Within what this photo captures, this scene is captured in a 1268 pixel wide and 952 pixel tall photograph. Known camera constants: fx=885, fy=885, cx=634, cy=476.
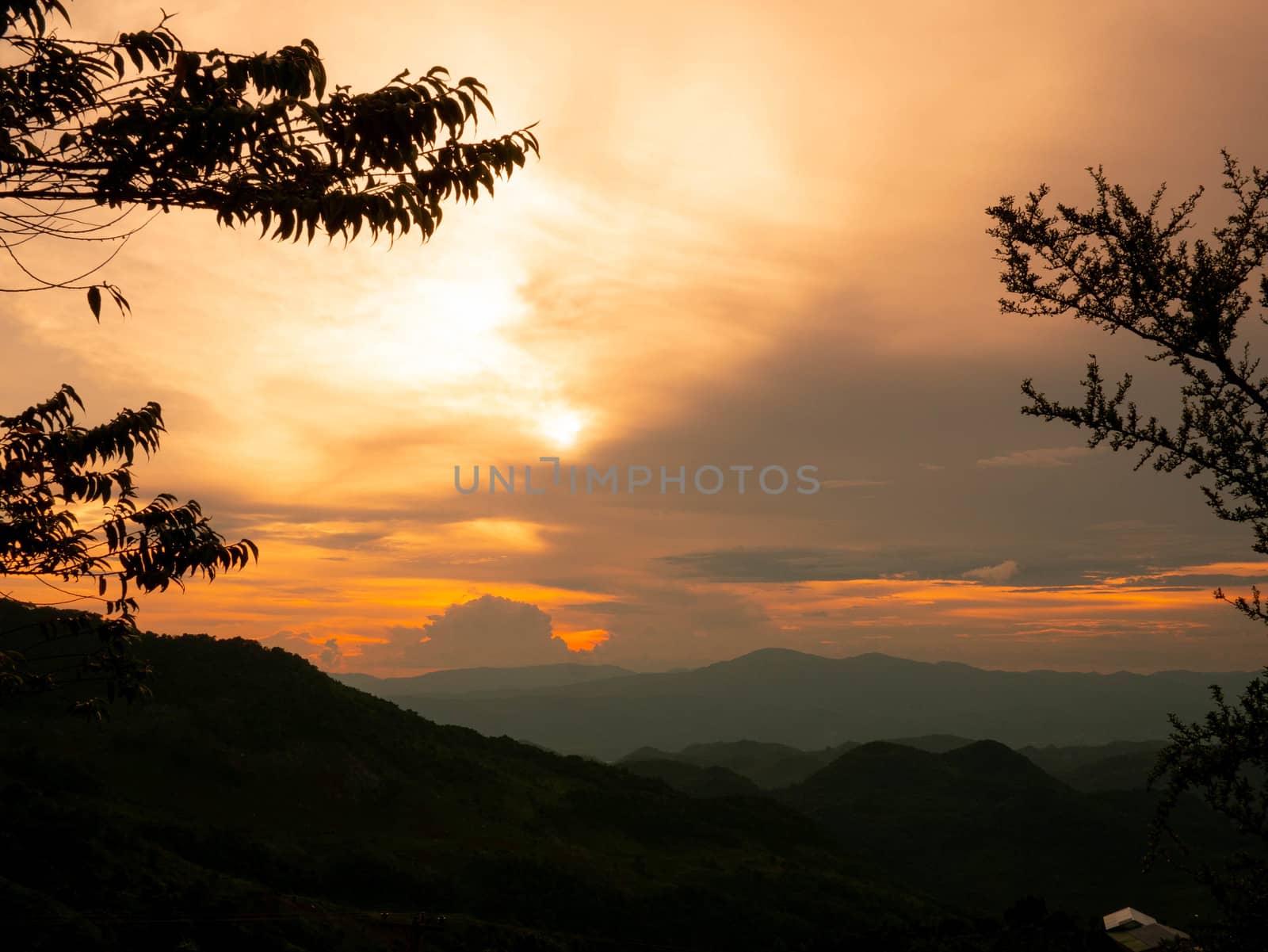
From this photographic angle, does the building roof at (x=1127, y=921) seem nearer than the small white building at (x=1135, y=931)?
No

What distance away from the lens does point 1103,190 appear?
16.4 m

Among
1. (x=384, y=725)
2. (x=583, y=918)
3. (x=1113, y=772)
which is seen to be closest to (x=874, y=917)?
(x=583, y=918)

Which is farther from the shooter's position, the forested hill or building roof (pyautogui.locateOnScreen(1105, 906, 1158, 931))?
building roof (pyautogui.locateOnScreen(1105, 906, 1158, 931))

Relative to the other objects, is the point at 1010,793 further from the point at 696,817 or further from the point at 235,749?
the point at 235,749

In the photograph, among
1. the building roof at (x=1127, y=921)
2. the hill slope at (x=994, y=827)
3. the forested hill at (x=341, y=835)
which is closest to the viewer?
the forested hill at (x=341, y=835)

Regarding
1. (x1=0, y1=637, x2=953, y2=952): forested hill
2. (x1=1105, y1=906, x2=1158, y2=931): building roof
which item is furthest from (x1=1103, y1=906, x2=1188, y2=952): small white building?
(x1=0, y1=637, x2=953, y2=952): forested hill

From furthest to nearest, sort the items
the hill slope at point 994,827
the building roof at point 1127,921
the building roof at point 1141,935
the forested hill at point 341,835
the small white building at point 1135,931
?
1. the hill slope at point 994,827
2. the building roof at point 1127,921
3. the small white building at point 1135,931
4. the building roof at point 1141,935
5. the forested hill at point 341,835

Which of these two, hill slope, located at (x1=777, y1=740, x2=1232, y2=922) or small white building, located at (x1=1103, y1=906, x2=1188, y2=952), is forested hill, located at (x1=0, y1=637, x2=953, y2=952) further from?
hill slope, located at (x1=777, y1=740, x2=1232, y2=922)

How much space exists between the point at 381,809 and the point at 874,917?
36.0 meters

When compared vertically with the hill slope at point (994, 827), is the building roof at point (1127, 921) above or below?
above

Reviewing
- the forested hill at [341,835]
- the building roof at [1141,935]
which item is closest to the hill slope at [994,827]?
the forested hill at [341,835]

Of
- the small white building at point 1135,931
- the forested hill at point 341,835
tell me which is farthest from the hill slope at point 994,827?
the small white building at point 1135,931

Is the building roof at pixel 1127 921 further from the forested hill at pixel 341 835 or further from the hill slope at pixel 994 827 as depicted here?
the hill slope at pixel 994 827

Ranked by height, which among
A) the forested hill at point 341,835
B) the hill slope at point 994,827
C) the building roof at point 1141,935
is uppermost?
the forested hill at point 341,835
